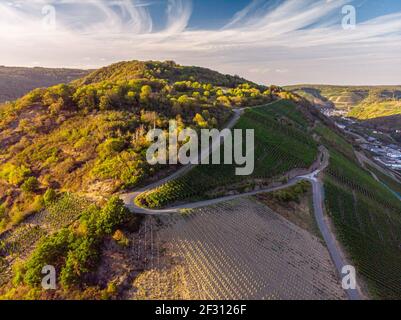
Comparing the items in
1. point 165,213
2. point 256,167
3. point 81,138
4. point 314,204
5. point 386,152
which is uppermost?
point 81,138

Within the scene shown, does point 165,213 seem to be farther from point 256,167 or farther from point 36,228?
point 256,167

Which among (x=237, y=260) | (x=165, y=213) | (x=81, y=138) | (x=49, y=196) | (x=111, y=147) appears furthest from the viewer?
(x=81, y=138)

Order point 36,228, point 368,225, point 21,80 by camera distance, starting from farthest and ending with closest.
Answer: point 21,80
point 368,225
point 36,228

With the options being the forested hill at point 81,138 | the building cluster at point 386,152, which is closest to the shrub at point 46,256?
the forested hill at point 81,138

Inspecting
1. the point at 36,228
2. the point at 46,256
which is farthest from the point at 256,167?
the point at 36,228

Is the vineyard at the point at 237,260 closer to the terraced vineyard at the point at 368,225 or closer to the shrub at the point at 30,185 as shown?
the terraced vineyard at the point at 368,225
